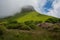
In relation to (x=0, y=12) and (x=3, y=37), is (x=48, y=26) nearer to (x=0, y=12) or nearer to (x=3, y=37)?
(x=3, y=37)

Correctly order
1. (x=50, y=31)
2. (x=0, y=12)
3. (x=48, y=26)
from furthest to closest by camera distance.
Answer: (x=0, y=12)
(x=48, y=26)
(x=50, y=31)

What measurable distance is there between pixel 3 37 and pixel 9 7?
6.08 m

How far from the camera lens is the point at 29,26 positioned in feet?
37.6

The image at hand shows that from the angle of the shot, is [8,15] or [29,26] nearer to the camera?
[29,26]

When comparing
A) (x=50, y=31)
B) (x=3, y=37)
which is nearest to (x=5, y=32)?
(x=3, y=37)

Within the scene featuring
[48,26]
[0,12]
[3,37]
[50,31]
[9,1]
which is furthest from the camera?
[0,12]

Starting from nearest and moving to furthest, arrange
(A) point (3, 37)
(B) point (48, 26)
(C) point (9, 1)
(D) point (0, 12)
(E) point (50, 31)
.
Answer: (A) point (3, 37) < (E) point (50, 31) < (B) point (48, 26) < (C) point (9, 1) < (D) point (0, 12)

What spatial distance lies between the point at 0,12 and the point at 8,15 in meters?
0.72

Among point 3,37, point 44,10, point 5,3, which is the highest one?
point 5,3

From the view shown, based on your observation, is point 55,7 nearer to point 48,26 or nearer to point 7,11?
point 48,26

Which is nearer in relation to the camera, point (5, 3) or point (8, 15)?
point (5, 3)

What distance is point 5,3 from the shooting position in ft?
50.3

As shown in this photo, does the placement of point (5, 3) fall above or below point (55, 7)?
above

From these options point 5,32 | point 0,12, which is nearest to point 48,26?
point 5,32
